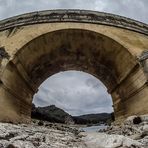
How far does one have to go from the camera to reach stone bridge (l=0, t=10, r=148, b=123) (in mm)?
10891

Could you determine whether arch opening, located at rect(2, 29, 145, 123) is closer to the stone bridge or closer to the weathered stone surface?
the stone bridge

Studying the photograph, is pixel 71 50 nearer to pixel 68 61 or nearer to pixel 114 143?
pixel 68 61

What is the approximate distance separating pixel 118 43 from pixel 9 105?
5804 mm

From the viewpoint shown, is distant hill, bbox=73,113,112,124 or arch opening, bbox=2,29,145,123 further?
distant hill, bbox=73,113,112,124

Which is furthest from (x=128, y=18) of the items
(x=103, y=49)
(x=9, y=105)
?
(x=9, y=105)

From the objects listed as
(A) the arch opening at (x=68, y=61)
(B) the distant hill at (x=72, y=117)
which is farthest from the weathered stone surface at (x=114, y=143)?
(B) the distant hill at (x=72, y=117)

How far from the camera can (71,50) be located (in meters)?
12.7

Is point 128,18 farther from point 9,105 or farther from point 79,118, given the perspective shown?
point 79,118

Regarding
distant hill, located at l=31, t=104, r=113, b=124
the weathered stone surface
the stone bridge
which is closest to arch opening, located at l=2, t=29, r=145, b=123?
the stone bridge

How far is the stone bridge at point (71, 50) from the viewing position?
10891mm

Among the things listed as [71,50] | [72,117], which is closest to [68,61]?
[71,50]

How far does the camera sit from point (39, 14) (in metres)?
12.2

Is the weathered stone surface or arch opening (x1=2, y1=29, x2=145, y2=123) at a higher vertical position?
arch opening (x1=2, y1=29, x2=145, y2=123)

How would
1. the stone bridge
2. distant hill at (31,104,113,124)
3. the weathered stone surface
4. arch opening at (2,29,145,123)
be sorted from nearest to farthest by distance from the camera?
the weathered stone surface → the stone bridge → arch opening at (2,29,145,123) → distant hill at (31,104,113,124)
